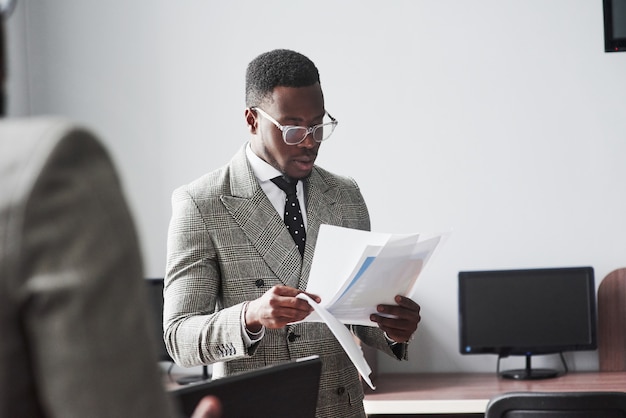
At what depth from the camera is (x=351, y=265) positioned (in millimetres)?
1725

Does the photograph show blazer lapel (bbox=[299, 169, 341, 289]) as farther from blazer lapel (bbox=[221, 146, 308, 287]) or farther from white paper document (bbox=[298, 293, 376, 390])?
white paper document (bbox=[298, 293, 376, 390])

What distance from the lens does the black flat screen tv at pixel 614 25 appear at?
3268 millimetres

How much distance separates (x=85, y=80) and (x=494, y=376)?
2217 millimetres

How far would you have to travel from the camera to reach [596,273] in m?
3.61

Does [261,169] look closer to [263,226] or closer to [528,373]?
[263,226]

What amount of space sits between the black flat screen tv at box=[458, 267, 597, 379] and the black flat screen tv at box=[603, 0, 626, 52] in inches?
34.7

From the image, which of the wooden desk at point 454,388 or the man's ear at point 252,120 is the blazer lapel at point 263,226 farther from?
the wooden desk at point 454,388

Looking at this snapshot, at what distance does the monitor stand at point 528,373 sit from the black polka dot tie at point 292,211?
1801 millimetres

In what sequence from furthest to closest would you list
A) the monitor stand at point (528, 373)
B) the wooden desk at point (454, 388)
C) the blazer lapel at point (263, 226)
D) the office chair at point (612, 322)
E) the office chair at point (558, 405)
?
1. the office chair at point (612, 322)
2. the monitor stand at point (528, 373)
3. the wooden desk at point (454, 388)
4. the office chair at point (558, 405)
5. the blazer lapel at point (263, 226)

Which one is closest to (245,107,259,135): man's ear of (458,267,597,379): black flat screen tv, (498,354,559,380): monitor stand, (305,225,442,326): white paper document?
(305,225,442,326): white paper document

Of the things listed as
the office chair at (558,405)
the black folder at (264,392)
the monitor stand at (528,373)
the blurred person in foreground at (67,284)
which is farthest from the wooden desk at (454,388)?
the blurred person in foreground at (67,284)

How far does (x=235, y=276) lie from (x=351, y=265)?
284mm

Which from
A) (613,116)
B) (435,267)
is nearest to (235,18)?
(435,267)

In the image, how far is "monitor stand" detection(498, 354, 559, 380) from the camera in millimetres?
3451
